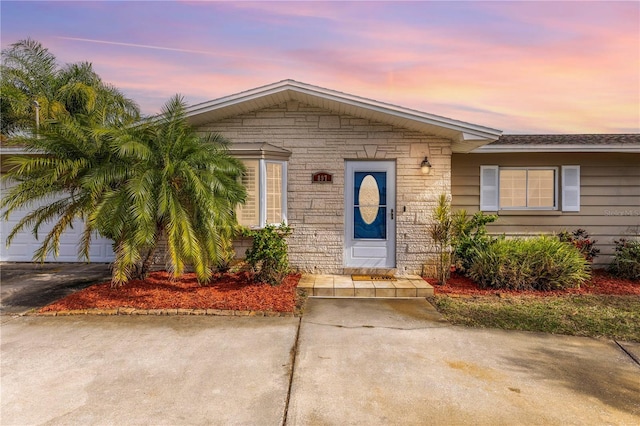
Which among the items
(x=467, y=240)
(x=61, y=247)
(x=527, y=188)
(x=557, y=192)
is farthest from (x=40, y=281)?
(x=557, y=192)

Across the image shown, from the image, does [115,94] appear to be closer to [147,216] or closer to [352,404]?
[147,216]

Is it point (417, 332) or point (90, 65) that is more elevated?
point (90, 65)

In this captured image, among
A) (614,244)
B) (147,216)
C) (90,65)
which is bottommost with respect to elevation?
(614,244)

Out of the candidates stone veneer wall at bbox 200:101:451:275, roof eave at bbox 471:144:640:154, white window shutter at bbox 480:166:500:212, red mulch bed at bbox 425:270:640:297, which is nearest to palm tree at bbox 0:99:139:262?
stone veneer wall at bbox 200:101:451:275

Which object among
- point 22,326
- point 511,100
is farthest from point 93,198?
point 511,100

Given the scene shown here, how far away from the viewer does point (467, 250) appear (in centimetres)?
734

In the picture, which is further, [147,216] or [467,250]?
[467,250]

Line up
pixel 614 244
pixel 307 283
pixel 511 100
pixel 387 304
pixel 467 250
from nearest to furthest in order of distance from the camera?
pixel 387 304 < pixel 307 283 < pixel 467 250 < pixel 614 244 < pixel 511 100

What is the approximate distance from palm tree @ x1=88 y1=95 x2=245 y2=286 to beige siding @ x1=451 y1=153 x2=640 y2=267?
5587 millimetres

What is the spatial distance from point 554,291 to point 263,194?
18.5 ft

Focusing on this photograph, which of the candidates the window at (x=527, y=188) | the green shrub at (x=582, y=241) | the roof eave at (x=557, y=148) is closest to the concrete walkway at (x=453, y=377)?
the green shrub at (x=582, y=241)

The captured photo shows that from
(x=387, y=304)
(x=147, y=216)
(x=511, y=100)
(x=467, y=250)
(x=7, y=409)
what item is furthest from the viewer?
(x=511, y=100)

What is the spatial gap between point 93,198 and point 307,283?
3707 millimetres

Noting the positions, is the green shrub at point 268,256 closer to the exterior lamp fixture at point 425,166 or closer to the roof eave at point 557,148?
the exterior lamp fixture at point 425,166
